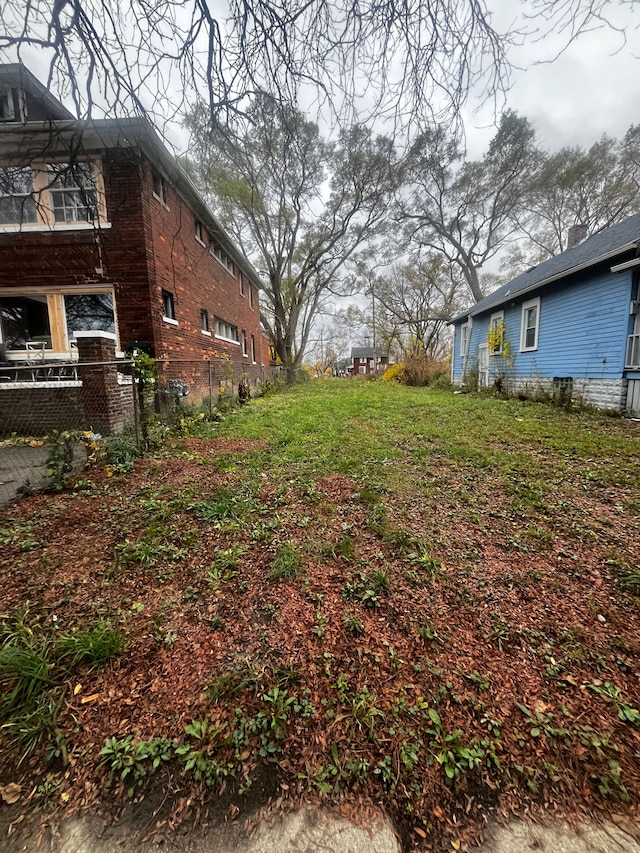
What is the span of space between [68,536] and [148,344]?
594cm

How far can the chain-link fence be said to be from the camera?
3953mm

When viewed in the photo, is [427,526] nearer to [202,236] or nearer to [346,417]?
[346,417]

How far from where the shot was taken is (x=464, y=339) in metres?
16.2

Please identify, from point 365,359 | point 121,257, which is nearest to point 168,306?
point 121,257

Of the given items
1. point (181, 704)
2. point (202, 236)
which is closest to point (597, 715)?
point (181, 704)

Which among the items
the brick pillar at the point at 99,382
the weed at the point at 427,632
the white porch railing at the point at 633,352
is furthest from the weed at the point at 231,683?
the white porch railing at the point at 633,352

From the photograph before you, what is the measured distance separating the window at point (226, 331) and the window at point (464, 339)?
10.7 m

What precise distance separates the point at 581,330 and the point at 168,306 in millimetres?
10744

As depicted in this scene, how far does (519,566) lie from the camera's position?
7.52 feet

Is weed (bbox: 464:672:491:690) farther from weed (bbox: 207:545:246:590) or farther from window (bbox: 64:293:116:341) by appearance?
window (bbox: 64:293:116:341)

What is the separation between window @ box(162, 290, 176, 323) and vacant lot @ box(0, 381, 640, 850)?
652cm

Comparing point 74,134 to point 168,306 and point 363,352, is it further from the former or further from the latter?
point 363,352

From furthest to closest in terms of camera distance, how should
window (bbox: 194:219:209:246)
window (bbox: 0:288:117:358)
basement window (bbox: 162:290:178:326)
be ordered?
window (bbox: 194:219:209:246)
basement window (bbox: 162:290:178:326)
window (bbox: 0:288:117:358)

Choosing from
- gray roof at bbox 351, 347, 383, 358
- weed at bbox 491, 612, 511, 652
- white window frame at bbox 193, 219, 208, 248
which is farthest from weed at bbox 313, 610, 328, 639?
gray roof at bbox 351, 347, 383, 358
